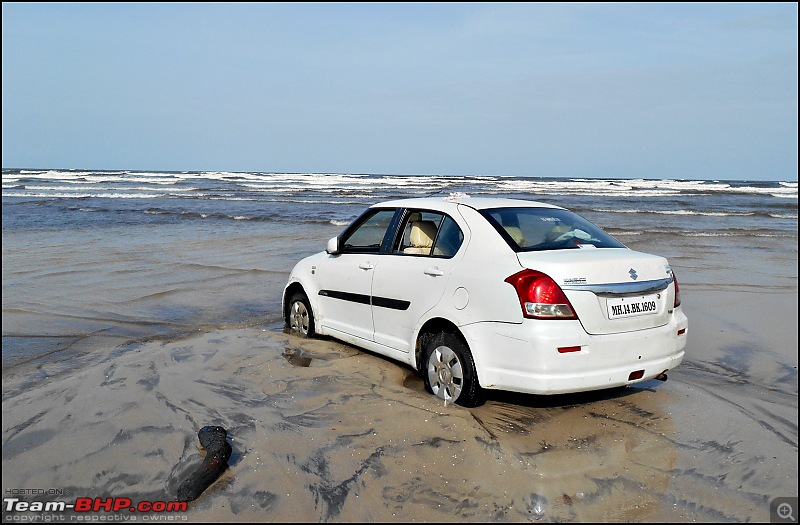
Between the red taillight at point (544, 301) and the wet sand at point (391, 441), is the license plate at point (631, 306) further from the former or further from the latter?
the wet sand at point (391, 441)

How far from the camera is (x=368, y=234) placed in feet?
20.2

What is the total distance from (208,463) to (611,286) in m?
2.85

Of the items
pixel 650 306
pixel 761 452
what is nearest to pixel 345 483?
pixel 650 306

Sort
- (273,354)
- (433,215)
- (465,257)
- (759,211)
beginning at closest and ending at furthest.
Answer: (465,257) → (433,215) → (273,354) → (759,211)

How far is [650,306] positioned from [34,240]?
15590 mm

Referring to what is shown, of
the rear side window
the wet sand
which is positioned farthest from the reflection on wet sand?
the rear side window

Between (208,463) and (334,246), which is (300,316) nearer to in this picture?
(334,246)

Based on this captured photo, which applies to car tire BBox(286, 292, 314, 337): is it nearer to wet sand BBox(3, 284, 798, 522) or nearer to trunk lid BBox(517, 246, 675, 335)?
wet sand BBox(3, 284, 798, 522)

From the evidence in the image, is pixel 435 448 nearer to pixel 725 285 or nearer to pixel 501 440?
pixel 501 440

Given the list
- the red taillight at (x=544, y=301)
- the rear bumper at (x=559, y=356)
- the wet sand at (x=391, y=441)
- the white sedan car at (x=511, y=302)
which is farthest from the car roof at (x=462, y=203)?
the wet sand at (x=391, y=441)

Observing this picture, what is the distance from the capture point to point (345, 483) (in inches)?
146

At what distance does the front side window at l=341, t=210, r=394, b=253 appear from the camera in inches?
238

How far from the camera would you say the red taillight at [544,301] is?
13.9ft

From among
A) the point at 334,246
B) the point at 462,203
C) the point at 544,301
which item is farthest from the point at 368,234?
the point at 544,301
